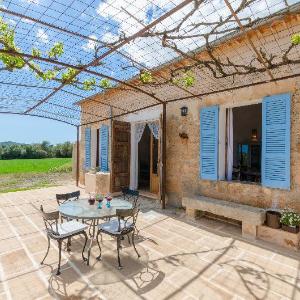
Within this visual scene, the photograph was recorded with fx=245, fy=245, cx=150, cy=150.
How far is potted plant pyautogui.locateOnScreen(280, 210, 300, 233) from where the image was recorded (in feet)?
14.8

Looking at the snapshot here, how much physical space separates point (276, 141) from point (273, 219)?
162 centimetres

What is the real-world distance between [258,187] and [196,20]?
3837 millimetres

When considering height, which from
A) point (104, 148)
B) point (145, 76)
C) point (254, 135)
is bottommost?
point (104, 148)

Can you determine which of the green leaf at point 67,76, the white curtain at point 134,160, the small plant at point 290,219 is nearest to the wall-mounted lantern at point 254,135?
the white curtain at point 134,160

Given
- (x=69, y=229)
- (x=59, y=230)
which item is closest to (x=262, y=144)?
(x=69, y=229)

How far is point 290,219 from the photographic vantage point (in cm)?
450

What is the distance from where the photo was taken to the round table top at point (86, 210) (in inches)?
159

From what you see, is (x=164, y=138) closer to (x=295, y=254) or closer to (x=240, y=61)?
(x=240, y=61)

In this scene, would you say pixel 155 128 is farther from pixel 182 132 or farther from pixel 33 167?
pixel 33 167

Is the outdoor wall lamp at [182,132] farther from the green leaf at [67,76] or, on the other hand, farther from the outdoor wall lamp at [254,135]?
the outdoor wall lamp at [254,135]

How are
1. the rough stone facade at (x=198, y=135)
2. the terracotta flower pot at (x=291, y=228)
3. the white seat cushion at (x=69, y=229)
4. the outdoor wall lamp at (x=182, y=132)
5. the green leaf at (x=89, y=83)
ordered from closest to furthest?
the white seat cushion at (x=69, y=229) < the terracotta flower pot at (x=291, y=228) < the rough stone facade at (x=198, y=135) < the green leaf at (x=89, y=83) < the outdoor wall lamp at (x=182, y=132)

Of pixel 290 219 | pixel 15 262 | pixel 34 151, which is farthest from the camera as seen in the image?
pixel 34 151

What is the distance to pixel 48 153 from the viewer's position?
128ft

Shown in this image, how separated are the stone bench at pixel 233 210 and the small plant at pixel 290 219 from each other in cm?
40
